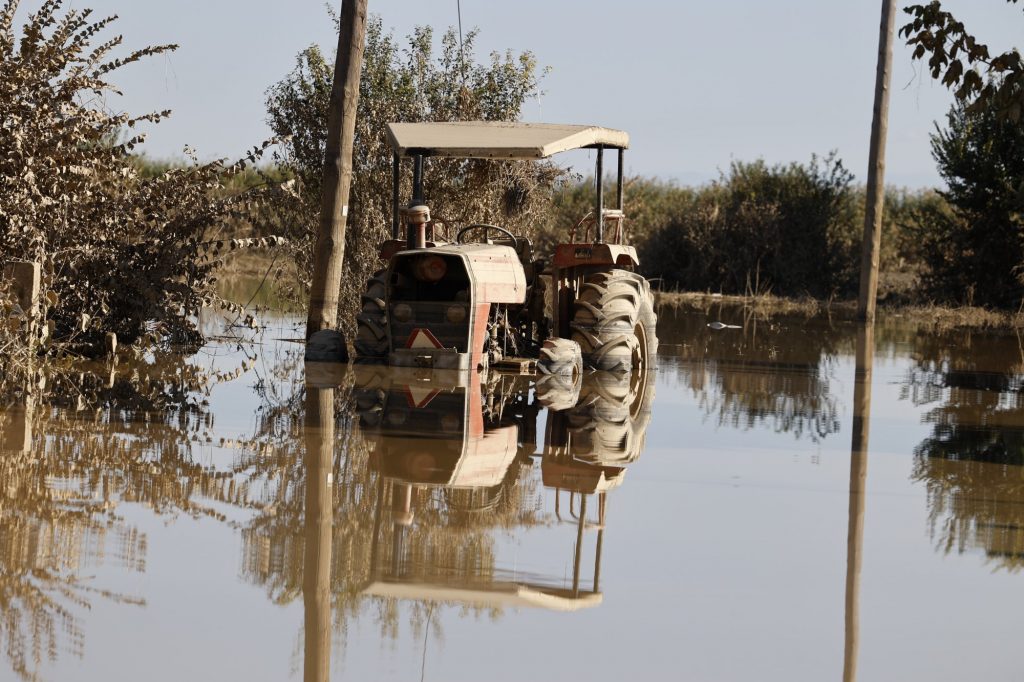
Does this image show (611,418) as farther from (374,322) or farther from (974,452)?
(374,322)

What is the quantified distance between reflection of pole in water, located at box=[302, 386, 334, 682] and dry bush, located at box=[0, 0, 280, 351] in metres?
3.51

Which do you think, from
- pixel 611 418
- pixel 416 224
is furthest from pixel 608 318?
pixel 611 418

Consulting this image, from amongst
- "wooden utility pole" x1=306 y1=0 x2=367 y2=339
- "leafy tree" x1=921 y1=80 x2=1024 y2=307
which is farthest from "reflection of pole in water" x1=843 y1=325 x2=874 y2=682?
"leafy tree" x1=921 y1=80 x2=1024 y2=307

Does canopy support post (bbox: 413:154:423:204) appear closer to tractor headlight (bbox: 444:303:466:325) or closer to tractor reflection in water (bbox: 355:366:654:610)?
tractor headlight (bbox: 444:303:466:325)

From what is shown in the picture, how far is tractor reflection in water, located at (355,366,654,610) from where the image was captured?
643cm

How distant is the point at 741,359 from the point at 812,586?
12.4 m

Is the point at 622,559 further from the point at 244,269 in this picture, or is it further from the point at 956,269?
the point at 244,269

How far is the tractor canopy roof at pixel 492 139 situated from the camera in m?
14.5

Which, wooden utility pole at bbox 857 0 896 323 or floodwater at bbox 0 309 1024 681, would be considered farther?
wooden utility pole at bbox 857 0 896 323

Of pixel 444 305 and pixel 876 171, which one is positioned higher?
pixel 876 171

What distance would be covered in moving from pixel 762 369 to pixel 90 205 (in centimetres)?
798

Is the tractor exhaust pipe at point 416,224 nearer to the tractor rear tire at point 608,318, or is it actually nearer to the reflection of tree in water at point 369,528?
the tractor rear tire at point 608,318

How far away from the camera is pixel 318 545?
694 centimetres

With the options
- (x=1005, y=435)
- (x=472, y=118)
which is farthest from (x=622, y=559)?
(x=472, y=118)
